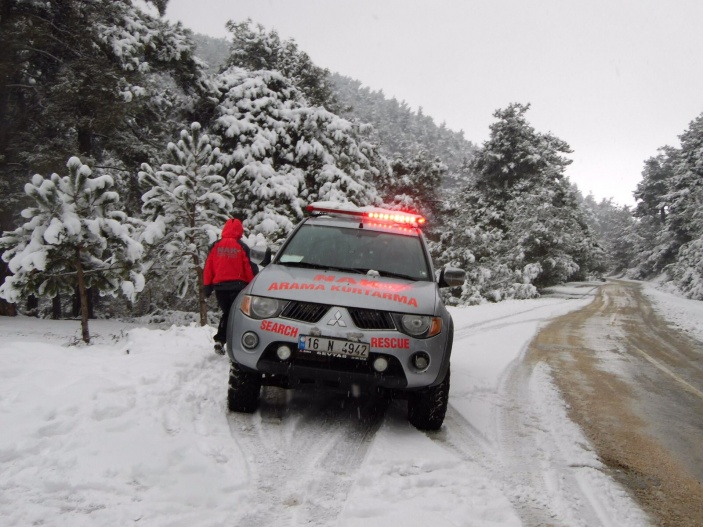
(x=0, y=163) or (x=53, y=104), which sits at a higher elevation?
(x=53, y=104)

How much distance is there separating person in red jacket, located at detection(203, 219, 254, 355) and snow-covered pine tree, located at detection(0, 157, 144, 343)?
4.65m

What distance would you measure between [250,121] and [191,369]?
54.4 feet

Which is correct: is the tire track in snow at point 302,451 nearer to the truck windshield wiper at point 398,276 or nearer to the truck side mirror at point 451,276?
the truck windshield wiper at point 398,276

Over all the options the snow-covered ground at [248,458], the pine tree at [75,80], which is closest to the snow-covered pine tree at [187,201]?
the pine tree at [75,80]

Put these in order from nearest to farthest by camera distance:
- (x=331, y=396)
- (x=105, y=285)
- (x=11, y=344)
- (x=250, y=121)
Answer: (x=331, y=396)
(x=11, y=344)
(x=105, y=285)
(x=250, y=121)

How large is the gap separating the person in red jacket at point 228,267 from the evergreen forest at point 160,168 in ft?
15.4

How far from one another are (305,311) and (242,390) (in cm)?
91

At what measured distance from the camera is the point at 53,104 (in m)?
14.7

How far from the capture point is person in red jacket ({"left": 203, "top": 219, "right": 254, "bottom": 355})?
654 centimetres

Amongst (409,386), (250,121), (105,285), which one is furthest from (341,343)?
(250,121)

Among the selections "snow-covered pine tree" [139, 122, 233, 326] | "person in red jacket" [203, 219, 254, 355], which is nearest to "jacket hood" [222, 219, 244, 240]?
"person in red jacket" [203, 219, 254, 355]

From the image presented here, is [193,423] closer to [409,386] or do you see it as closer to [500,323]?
[409,386]

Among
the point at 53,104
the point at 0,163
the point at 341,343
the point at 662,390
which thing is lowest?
the point at 662,390

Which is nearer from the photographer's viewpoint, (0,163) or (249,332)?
(249,332)
